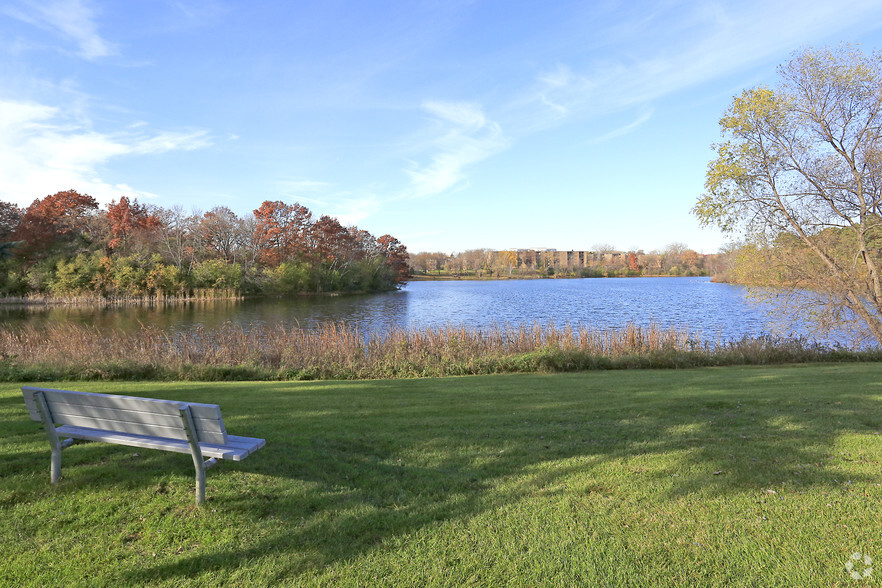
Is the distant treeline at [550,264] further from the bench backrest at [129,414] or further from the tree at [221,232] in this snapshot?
the bench backrest at [129,414]

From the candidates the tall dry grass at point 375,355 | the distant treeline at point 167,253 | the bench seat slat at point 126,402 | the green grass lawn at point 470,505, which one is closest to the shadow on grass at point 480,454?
the green grass lawn at point 470,505

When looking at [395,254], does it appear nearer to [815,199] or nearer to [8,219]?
[8,219]

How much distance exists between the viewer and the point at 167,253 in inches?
2149

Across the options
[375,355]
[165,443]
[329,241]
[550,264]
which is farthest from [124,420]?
[550,264]

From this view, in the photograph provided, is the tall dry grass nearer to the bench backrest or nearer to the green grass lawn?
the green grass lawn

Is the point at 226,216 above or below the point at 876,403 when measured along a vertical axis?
above

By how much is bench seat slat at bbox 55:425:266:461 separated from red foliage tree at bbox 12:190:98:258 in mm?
56137

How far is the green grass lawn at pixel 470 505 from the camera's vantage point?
9.87 ft

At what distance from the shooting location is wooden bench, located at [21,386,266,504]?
3715 millimetres

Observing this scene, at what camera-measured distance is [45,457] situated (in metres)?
4.71

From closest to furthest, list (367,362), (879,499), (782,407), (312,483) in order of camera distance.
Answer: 1. (879,499)
2. (312,483)
3. (782,407)
4. (367,362)

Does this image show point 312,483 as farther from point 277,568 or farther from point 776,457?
point 776,457

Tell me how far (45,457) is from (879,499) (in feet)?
24.0

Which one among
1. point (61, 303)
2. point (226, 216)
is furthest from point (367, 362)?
point (226, 216)
